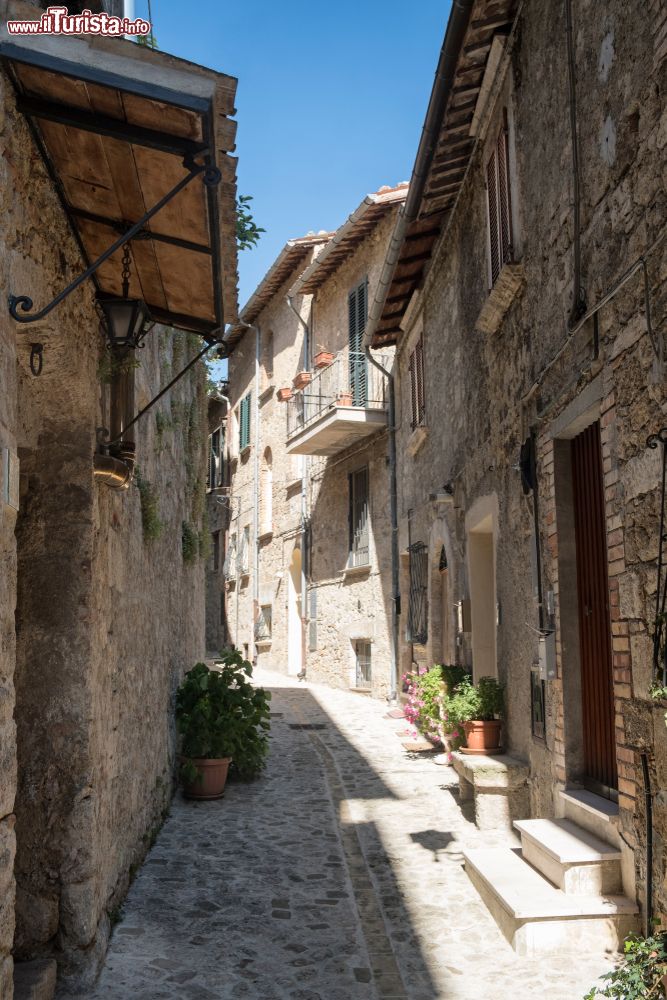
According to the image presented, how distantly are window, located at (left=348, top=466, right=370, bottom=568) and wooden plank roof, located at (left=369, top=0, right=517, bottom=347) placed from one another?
Result: 3963 mm

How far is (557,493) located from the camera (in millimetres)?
5426

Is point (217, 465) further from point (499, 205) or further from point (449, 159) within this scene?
point (499, 205)

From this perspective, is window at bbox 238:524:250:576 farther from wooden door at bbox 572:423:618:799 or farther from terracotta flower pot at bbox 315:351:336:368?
wooden door at bbox 572:423:618:799

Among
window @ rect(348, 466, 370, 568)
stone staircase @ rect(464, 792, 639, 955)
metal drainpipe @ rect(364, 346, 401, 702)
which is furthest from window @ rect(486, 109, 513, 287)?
window @ rect(348, 466, 370, 568)

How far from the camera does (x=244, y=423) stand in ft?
78.7

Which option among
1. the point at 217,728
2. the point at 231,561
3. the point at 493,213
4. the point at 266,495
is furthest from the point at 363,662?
the point at 493,213

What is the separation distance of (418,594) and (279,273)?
10473 mm

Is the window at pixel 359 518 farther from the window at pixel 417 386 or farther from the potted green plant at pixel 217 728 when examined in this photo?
the potted green plant at pixel 217 728

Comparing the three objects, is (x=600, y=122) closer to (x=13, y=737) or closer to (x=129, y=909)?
(x=13, y=737)

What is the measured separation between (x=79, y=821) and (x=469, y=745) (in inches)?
152

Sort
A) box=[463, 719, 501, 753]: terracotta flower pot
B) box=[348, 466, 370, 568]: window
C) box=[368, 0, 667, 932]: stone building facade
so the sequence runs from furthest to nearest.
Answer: box=[348, 466, 370, 568]: window
box=[463, 719, 501, 753]: terracotta flower pot
box=[368, 0, 667, 932]: stone building facade

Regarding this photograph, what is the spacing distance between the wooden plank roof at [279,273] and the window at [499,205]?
373 inches

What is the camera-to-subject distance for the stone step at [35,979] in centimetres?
348

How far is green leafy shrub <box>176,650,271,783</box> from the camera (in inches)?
309
